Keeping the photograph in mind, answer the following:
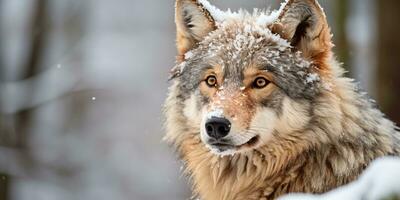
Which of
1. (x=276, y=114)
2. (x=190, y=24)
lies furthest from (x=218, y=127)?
(x=190, y=24)

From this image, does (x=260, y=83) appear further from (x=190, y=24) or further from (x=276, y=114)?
(x=190, y=24)

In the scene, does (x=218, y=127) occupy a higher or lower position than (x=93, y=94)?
lower

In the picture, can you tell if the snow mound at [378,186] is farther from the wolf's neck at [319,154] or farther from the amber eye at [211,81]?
the amber eye at [211,81]

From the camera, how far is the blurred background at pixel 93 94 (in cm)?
1311

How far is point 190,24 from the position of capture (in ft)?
20.7

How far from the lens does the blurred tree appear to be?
11.4m

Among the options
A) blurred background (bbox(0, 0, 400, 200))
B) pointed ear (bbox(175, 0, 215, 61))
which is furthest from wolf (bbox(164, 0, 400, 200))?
blurred background (bbox(0, 0, 400, 200))

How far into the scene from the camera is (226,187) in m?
5.84

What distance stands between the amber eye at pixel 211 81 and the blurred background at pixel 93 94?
2.45 m

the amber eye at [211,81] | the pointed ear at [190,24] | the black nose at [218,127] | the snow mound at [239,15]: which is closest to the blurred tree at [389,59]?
the snow mound at [239,15]

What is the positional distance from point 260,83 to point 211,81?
1.21 feet

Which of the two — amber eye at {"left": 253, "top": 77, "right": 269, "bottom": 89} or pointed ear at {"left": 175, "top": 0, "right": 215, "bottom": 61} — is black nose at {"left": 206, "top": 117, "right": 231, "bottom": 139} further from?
pointed ear at {"left": 175, "top": 0, "right": 215, "bottom": 61}

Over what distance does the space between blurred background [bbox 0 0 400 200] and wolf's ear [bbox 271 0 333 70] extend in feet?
8.96

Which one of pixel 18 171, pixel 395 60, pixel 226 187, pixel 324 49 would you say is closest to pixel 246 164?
pixel 226 187
